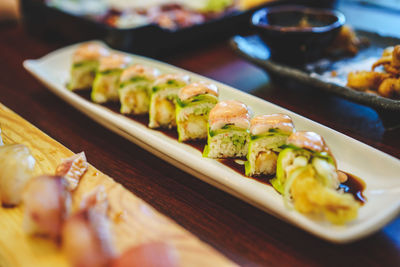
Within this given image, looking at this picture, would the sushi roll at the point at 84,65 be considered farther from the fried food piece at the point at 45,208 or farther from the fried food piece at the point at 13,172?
the fried food piece at the point at 45,208

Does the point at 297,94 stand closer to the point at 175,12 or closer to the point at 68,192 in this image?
the point at 68,192

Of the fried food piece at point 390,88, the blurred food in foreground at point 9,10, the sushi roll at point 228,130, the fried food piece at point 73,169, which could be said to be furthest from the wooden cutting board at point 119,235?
the blurred food in foreground at point 9,10

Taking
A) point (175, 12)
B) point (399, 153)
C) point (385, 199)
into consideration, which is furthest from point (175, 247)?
point (175, 12)

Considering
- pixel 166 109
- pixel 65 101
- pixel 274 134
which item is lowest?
pixel 65 101

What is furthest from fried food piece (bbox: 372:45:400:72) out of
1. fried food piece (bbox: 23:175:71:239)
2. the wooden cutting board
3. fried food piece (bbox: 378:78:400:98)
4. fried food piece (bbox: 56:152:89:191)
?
fried food piece (bbox: 23:175:71:239)

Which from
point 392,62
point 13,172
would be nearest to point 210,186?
point 13,172

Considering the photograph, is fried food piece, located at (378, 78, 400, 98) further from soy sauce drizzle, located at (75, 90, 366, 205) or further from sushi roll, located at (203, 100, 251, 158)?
sushi roll, located at (203, 100, 251, 158)
